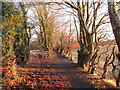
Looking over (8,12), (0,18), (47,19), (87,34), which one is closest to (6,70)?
(0,18)

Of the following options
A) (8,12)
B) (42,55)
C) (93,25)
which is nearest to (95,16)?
(93,25)

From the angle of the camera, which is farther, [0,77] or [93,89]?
[93,89]

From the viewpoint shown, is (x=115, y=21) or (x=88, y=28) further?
(x=88, y=28)

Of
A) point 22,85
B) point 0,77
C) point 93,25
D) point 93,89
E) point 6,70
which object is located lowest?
point 93,89

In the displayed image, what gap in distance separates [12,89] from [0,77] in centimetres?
84

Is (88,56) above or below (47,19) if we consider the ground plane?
below

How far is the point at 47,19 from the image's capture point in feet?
34.9

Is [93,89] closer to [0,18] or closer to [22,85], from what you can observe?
[22,85]

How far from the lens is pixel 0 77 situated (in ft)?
9.62

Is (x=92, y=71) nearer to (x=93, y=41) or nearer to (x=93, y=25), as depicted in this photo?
(x=93, y=41)

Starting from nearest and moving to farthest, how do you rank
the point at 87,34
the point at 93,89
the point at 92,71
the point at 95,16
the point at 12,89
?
the point at 12,89
the point at 93,89
the point at 92,71
the point at 95,16
the point at 87,34

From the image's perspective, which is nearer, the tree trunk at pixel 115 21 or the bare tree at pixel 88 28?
the tree trunk at pixel 115 21

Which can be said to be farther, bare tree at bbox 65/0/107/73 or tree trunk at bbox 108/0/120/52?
bare tree at bbox 65/0/107/73

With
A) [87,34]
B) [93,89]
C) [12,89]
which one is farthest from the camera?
[87,34]
